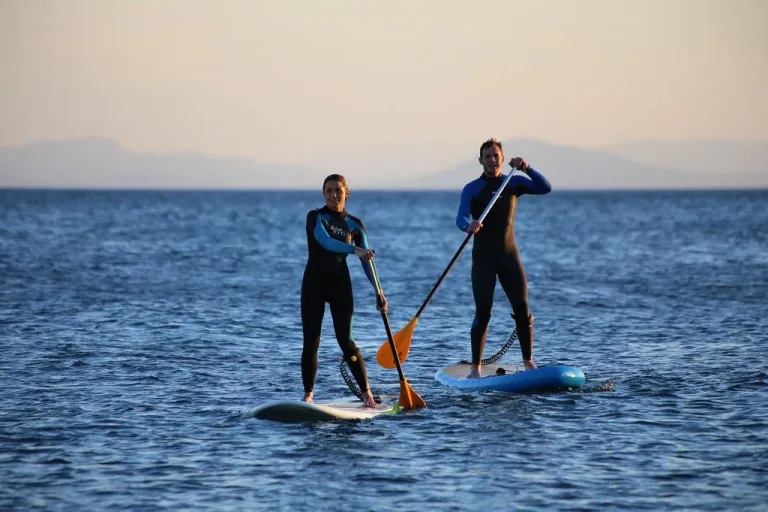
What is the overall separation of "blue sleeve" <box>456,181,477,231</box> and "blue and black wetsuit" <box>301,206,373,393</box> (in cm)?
165

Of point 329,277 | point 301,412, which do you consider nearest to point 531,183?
point 329,277

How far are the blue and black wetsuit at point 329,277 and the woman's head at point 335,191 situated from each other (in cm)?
7

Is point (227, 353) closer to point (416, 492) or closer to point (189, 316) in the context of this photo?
point (189, 316)

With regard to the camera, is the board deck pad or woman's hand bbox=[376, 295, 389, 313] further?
the board deck pad

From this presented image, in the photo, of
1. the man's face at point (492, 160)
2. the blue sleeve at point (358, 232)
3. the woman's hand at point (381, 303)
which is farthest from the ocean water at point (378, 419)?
the man's face at point (492, 160)

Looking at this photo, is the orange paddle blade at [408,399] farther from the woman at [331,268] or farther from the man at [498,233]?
the man at [498,233]

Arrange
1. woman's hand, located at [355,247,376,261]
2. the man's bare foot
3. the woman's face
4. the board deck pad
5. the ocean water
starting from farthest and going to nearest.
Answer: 1. the board deck pad
2. the man's bare foot
3. the woman's face
4. woman's hand, located at [355,247,376,261]
5. the ocean water

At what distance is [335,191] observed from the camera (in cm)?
1067

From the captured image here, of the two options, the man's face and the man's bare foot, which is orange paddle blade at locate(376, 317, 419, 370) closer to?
the man's bare foot

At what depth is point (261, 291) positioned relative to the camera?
85.7 feet

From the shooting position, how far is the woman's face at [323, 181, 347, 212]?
35.0 ft

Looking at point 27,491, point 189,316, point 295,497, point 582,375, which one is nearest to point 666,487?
point 295,497

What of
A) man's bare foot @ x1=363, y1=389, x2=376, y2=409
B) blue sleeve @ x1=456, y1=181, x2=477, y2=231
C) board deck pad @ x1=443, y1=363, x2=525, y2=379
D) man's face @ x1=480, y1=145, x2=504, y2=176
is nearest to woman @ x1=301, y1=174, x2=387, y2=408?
man's bare foot @ x1=363, y1=389, x2=376, y2=409

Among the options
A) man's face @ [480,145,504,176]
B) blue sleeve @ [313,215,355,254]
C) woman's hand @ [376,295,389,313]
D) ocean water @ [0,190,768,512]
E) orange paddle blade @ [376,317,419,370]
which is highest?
man's face @ [480,145,504,176]
